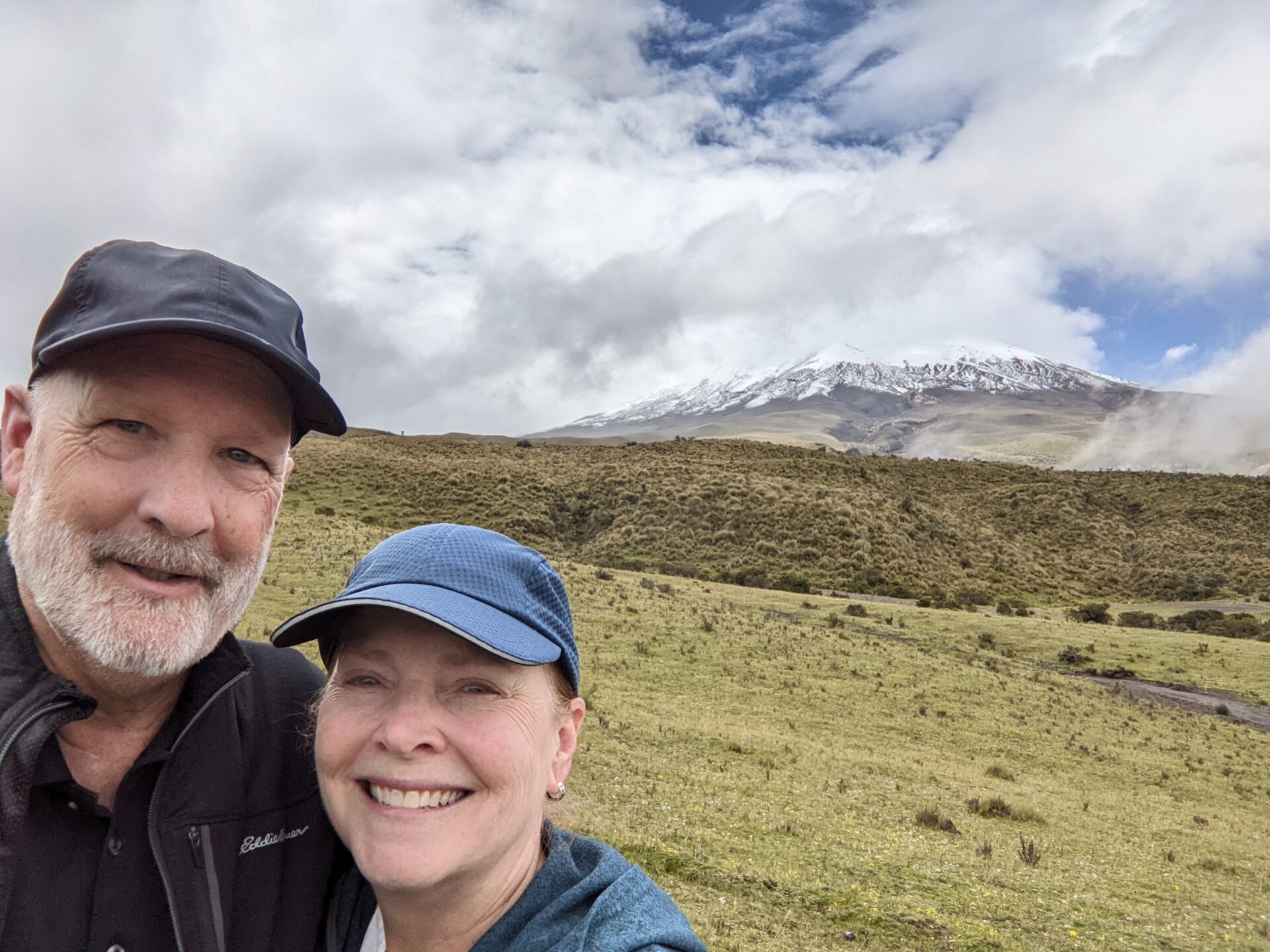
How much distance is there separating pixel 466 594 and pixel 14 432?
57.7 inches

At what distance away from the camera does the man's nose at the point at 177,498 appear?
6.78ft

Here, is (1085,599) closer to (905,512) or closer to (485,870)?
(905,512)

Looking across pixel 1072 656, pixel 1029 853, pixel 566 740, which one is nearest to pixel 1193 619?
pixel 1072 656

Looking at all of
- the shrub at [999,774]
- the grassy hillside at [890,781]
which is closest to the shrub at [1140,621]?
the grassy hillside at [890,781]

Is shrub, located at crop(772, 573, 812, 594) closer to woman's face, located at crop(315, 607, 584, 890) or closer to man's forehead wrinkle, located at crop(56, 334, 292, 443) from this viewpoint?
woman's face, located at crop(315, 607, 584, 890)

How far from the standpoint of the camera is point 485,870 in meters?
2.05

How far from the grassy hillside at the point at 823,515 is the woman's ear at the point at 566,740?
120ft

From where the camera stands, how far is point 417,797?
2.02 m

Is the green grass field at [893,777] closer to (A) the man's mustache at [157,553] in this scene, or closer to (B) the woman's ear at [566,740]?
(B) the woman's ear at [566,740]

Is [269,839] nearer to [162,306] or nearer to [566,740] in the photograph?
[566,740]

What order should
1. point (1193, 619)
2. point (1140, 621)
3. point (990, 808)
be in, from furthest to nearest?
point (1193, 619), point (1140, 621), point (990, 808)

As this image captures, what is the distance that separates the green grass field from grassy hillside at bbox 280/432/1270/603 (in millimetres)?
14292

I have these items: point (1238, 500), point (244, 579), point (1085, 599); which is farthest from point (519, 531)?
point (1238, 500)

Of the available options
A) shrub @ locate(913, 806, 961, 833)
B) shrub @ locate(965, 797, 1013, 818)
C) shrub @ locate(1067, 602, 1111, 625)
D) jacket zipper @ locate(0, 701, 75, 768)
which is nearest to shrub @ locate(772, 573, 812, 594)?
shrub @ locate(1067, 602, 1111, 625)
